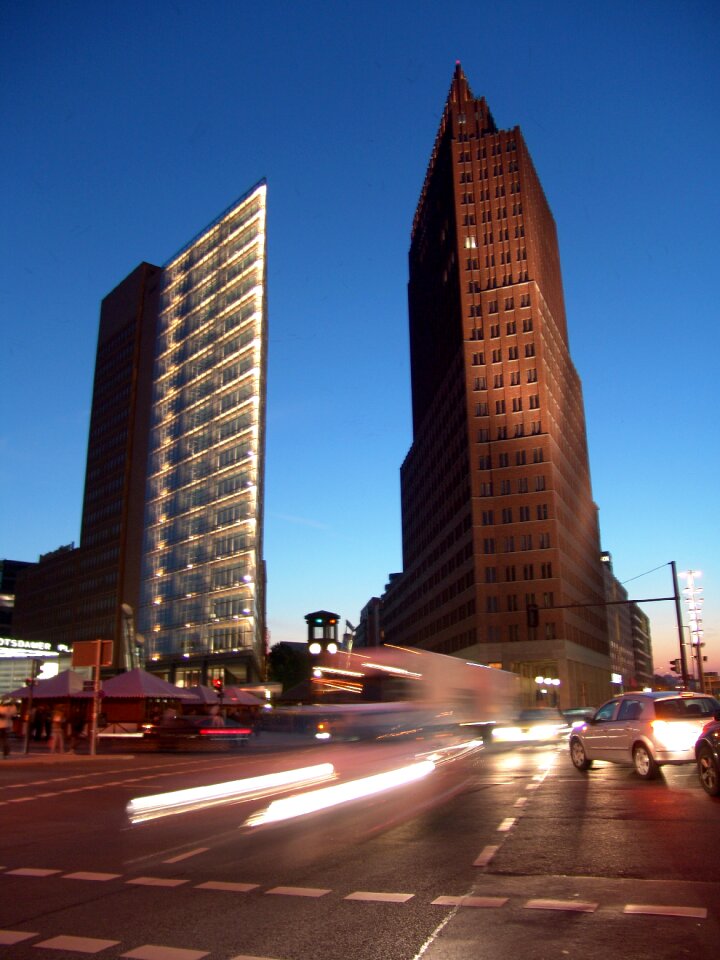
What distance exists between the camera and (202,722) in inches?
1375

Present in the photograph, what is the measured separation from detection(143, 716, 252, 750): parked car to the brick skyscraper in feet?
165

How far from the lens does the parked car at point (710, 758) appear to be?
1213 cm

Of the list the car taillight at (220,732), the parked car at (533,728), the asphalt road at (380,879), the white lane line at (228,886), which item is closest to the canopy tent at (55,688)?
the car taillight at (220,732)

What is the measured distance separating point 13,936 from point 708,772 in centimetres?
1018

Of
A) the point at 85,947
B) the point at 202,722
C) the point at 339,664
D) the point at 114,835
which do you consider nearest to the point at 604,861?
the point at 85,947

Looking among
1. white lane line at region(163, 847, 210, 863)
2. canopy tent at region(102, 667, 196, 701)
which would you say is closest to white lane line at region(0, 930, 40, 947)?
white lane line at region(163, 847, 210, 863)

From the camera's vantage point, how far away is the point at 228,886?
7.13m

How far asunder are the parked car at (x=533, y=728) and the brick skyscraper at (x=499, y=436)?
41.2 m

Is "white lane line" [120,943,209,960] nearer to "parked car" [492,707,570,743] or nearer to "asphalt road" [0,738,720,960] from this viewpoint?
A: "asphalt road" [0,738,720,960]

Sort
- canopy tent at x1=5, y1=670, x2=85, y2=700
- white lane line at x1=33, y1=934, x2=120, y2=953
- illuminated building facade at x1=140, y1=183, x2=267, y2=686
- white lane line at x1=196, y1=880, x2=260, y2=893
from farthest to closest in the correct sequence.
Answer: illuminated building facade at x1=140, y1=183, x2=267, y2=686 → canopy tent at x1=5, y1=670, x2=85, y2=700 → white lane line at x1=196, y1=880, x2=260, y2=893 → white lane line at x1=33, y1=934, x2=120, y2=953

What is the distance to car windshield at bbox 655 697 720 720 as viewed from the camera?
1494cm

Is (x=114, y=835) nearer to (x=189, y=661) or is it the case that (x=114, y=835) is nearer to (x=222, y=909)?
(x=222, y=909)

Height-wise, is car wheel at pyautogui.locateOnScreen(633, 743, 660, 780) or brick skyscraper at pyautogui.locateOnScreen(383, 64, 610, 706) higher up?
brick skyscraper at pyautogui.locateOnScreen(383, 64, 610, 706)

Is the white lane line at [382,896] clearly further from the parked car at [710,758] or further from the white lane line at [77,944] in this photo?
the parked car at [710,758]
